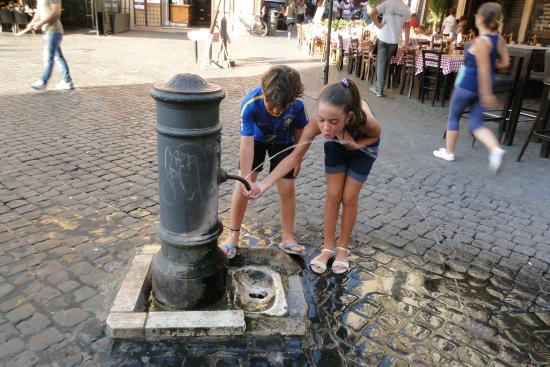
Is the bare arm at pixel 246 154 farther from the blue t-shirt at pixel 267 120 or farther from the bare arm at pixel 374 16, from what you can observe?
the bare arm at pixel 374 16

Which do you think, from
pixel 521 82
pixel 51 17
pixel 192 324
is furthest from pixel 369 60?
pixel 192 324

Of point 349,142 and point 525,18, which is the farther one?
point 525,18

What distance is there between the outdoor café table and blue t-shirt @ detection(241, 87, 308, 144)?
4.74m

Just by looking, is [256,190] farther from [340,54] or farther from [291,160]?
[340,54]

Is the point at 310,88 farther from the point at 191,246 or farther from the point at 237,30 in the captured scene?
the point at 237,30

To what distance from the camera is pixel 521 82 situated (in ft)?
21.5

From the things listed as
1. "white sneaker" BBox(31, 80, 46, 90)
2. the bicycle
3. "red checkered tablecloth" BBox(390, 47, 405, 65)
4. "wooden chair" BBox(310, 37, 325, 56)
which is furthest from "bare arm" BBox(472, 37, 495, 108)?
the bicycle

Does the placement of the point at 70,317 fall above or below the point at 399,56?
below

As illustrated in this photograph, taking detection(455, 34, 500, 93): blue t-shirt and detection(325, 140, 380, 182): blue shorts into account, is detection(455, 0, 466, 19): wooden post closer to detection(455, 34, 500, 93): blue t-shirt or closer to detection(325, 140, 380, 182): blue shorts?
detection(455, 34, 500, 93): blue t-shirt

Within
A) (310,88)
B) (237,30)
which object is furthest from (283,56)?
(237,30)

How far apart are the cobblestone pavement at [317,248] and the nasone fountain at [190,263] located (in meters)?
0.10

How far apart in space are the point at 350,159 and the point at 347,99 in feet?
2.02

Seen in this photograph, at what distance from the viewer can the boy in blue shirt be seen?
2752mm

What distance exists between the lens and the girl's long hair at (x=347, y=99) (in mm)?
2615
